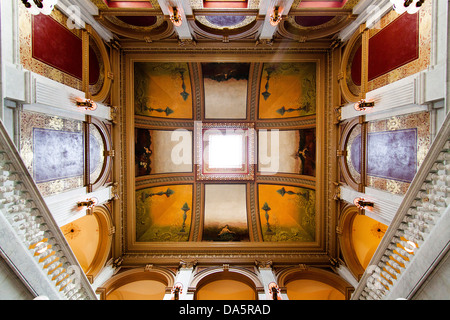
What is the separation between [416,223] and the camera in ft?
13.3

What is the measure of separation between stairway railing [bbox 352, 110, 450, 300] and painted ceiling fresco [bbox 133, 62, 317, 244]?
4137 millimetres

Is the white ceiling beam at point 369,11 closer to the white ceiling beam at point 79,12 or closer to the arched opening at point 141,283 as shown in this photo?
the white ceiling beam at point 79,12

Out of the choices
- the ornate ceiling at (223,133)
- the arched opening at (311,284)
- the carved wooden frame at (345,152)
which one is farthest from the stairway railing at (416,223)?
the ornate ceiling at (223,133)

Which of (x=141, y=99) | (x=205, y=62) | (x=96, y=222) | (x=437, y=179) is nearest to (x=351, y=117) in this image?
(x=437, y=179)

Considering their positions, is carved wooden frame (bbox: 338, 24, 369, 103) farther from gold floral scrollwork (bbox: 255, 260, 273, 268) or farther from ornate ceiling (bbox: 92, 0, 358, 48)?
gold floral scrollwork (bbox: 255, 260, 273, 268)

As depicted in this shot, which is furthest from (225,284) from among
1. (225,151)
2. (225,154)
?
(225,151)

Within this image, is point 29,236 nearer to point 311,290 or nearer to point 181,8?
point 181,8

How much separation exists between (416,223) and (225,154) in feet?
23.8

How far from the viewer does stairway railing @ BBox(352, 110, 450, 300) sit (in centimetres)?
361

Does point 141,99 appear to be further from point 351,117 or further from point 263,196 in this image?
point 351,117

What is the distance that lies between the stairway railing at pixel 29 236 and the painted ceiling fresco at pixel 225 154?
444cm

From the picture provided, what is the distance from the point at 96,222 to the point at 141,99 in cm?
504

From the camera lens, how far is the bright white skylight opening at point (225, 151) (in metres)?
10.1

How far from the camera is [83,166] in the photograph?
6539 mm
